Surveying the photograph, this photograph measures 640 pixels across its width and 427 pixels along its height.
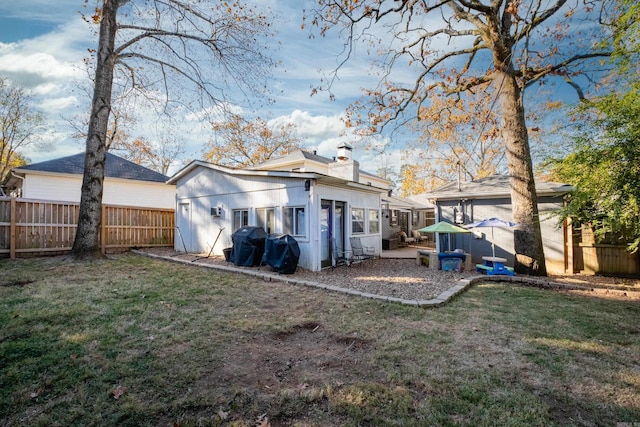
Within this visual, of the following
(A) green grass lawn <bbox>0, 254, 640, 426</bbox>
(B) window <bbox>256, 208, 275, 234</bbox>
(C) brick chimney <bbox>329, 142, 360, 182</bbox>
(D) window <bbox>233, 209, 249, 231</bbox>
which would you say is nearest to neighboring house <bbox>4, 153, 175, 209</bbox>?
(D) window <bbox>233, 209, 249, 231</bbox>

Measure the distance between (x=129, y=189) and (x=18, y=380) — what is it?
17.4m

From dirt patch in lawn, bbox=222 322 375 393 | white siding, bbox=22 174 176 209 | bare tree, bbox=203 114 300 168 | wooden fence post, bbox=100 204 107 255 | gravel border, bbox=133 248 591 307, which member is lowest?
dirt patch in lawn, bbox=222 322 375 393

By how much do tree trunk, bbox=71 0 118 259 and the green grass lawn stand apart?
3637mm

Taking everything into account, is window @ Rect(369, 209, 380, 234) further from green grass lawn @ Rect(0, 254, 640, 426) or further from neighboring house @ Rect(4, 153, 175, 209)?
neighboring house @ Rect(4, 153, 175, 209)

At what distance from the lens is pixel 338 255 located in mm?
10422

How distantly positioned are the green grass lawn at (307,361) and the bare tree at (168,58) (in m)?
4.67

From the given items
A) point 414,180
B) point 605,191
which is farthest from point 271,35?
point 414,180

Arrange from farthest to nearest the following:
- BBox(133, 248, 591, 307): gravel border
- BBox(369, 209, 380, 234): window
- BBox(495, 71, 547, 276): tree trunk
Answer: BBox(369, 209, 380, 234): window
BBox(495, 71, 547, 276): tree trunk
BBox(133, 248, 591, 307): gravel border

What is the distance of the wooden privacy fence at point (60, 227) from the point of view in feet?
29.4

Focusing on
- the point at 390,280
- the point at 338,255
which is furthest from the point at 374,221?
the point at 390,280

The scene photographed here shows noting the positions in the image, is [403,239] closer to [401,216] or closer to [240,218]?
[401,216]

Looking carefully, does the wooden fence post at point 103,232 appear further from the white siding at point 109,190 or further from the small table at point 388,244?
the small table at point 388,244

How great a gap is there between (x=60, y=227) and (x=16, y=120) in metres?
19.5

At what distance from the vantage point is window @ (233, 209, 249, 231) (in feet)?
34.9
